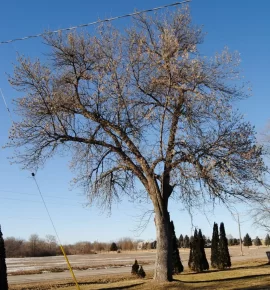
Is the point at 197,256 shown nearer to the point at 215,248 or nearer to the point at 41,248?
the point at 215,248

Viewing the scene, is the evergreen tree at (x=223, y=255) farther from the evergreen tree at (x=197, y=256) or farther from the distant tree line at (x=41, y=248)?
the distant tree line at (x=41, y=248)

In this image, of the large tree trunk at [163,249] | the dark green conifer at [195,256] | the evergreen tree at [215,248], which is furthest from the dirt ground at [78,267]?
the large tree trunk at [163,249]

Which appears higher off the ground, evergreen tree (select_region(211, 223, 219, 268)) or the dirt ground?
evergreen tree (select_region(211, 223, 219, 268))

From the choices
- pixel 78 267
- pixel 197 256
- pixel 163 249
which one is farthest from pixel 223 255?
pixel 78 267

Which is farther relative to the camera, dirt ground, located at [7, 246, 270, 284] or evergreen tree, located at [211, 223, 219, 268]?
evergreen tree, located at [211, 223, 219, 268]

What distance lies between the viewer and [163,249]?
57.1 ft

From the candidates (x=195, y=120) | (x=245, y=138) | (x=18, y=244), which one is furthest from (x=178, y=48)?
(x=18, y=244)

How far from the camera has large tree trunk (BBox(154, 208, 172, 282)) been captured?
56.4ft

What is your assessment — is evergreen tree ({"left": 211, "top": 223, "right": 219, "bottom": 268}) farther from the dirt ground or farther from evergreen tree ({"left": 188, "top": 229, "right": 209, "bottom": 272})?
the dirt ground

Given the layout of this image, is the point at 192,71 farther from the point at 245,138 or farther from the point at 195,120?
the point at 245,138

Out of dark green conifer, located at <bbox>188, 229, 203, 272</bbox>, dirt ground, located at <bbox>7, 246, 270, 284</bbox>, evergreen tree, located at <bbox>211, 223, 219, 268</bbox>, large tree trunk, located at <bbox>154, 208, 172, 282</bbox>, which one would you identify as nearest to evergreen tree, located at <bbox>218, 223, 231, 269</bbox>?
evergreen tree, located at <bbox>211, 223, 219, 268</bbox>

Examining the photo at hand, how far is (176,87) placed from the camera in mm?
17109

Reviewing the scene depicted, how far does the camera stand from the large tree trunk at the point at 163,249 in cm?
1720

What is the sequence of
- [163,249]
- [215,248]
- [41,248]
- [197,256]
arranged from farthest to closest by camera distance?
[41,248], [215,248], [197,256], [163,249]
